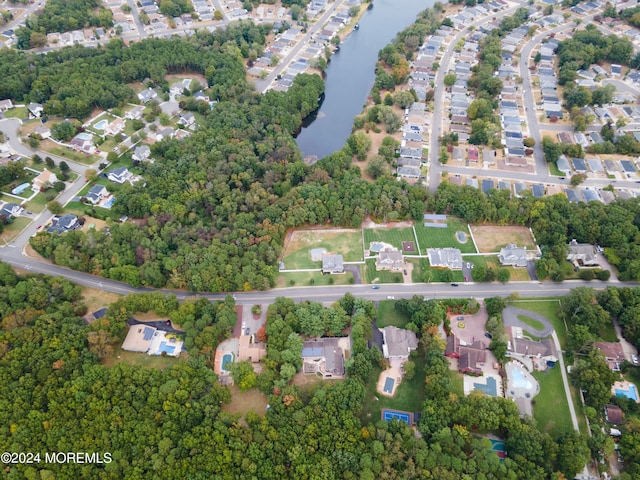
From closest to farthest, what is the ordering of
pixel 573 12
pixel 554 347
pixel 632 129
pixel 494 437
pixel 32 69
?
pixel 494 437
pixel 554 347
pixel 632 129
pixel 32 69
pixel 573 12

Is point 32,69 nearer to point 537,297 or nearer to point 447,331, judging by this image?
point 447,331

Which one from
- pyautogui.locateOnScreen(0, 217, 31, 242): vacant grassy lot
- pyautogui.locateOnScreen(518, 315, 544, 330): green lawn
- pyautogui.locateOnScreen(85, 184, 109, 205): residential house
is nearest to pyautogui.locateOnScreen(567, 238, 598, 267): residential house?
pyautogui.locateOnScreen(518, 315, 544, 330): green lawn

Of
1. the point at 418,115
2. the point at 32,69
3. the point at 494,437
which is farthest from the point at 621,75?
the point at 32,69

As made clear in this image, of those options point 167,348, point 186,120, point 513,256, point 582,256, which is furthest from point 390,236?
point 186,120

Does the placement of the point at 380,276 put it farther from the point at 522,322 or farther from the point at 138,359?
the point at 138,359

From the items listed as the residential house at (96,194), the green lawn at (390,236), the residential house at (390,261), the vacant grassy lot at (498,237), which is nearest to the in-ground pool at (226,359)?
the residential house at (390,261)
